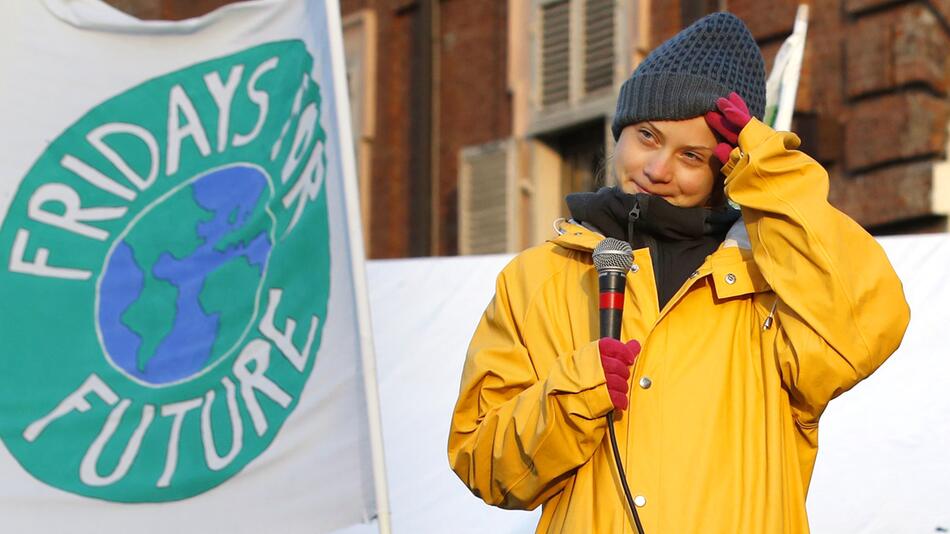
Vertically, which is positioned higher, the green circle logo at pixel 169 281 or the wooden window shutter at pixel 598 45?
the wooden window shutter at pixel 598 45

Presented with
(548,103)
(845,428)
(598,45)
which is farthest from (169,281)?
(548,103)

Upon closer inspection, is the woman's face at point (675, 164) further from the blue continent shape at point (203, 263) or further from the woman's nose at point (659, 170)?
the blue continent shape at point (203, 263)

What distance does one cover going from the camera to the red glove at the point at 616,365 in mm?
2283

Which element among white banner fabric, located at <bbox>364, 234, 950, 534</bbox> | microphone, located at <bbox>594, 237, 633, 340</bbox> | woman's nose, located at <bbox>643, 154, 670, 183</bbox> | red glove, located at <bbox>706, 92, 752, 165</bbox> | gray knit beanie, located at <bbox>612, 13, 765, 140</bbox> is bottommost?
white banner fabric, located at <bbox>364, 234, 950, 534</bbox>

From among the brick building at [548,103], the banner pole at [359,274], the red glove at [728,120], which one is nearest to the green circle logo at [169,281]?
the banner pole at [359,274]

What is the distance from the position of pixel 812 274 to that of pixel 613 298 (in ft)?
0.92

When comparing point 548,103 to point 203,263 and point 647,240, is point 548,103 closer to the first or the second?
point 203,263

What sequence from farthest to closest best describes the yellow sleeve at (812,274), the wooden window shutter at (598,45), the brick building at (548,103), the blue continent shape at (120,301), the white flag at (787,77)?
the wooden window shutter at (598,45), the brick building at (548,103), the white flag at (787,77), the blue continent shape at (120,301), the yellow sleeve at (812,274)

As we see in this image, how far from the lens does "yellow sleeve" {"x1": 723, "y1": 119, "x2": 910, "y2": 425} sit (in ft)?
7.48

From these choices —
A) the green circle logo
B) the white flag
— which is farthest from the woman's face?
the white flag

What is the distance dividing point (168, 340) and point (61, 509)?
0.48 m

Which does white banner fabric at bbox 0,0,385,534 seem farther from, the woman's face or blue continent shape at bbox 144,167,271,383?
the woman's face

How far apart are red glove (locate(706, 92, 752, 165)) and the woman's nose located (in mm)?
79

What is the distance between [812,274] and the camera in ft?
7.50
